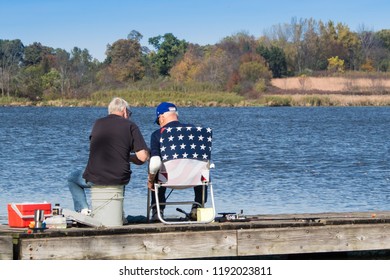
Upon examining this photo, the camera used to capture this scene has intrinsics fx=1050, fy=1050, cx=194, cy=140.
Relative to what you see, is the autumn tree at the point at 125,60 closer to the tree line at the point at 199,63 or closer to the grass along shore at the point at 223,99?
the tree line at the point at 199,63

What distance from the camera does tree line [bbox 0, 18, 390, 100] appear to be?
12188 cm

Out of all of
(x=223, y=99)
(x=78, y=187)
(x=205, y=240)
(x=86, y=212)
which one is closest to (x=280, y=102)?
(x=223, y=99)

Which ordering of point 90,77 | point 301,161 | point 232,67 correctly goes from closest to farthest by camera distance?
point 301,161
point 232,67
point 90,77

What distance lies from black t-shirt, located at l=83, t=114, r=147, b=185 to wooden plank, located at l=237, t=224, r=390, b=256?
139 cm

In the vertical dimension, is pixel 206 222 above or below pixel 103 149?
below

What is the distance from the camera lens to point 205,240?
10.2 metres

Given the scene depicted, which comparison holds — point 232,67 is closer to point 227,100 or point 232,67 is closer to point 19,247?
point 227,100

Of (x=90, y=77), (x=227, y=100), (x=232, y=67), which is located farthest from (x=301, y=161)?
(x=90, y=77)

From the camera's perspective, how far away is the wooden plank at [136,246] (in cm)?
961

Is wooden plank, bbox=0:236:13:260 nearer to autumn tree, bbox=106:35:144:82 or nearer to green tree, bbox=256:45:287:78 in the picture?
green tree, bbox=256:45:287:78

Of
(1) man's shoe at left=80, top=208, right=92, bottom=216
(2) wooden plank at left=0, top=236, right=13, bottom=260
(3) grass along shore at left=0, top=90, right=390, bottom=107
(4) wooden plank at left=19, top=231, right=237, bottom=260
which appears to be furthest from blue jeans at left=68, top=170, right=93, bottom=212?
(3) grass along shore at left=0, top=90, right=390, bottom=107

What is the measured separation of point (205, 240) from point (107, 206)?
1.08 meters
